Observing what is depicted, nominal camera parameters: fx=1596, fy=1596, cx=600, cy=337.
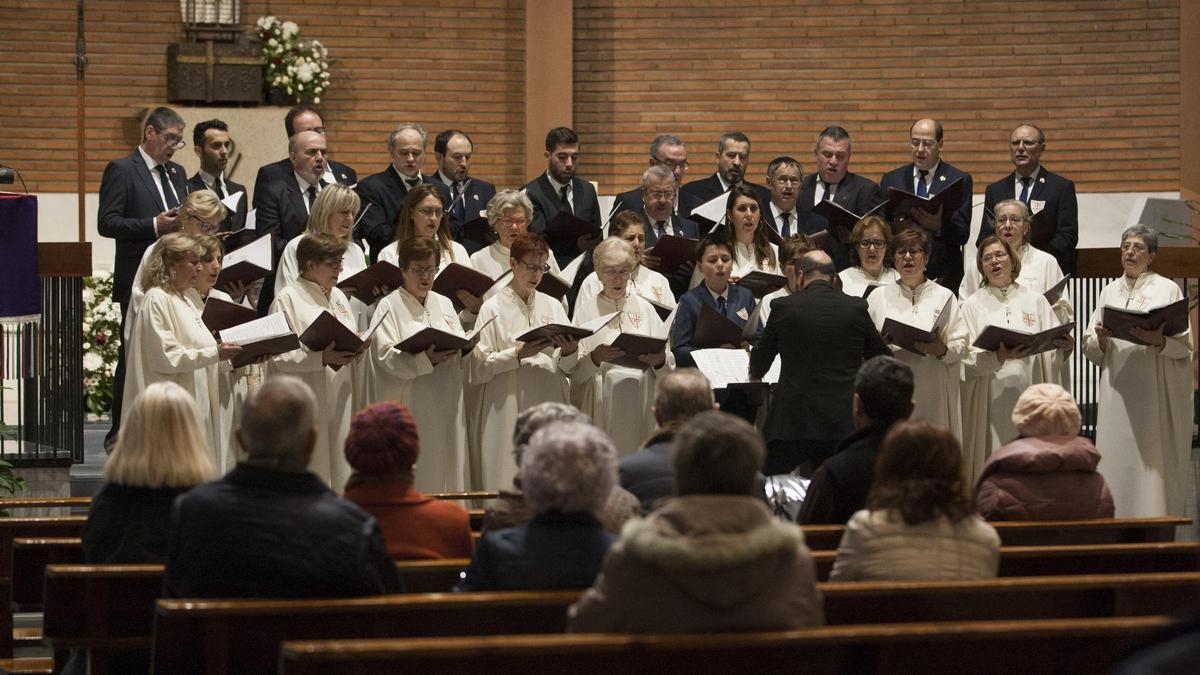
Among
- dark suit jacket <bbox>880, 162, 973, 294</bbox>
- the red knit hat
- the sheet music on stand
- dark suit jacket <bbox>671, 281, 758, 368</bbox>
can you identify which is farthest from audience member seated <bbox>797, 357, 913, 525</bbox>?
dark suit jacket <bbox>880, 162, 973, 294</bbox>

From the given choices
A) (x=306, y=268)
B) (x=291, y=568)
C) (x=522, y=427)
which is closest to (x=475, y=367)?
(x=306, y=268)

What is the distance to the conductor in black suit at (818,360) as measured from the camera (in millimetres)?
6773

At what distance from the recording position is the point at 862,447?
477 centimetres

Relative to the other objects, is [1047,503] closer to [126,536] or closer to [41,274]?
[126,536]

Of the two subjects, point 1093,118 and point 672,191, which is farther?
point 1093,118

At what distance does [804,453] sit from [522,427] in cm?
270

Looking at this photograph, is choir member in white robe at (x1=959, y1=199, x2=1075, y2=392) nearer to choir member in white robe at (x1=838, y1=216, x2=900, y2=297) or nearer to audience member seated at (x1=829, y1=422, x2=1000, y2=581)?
choir member in white robe at (x1=838, y1=216, x2=900, y2=297)

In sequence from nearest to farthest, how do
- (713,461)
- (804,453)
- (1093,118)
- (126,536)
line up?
(713,461) → (126,536) → (804,453) → (1093,118)

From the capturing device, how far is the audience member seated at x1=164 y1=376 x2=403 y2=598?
11.7ft

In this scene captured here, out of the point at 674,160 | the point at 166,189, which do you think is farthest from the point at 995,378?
the point at 166,189

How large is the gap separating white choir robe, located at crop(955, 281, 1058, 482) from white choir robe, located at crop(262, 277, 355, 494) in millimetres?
3115

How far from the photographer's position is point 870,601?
12.3 ft

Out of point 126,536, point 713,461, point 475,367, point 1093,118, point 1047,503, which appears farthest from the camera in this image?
point 1093,118

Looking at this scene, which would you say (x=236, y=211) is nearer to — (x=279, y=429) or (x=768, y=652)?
(x=279, y=429)
